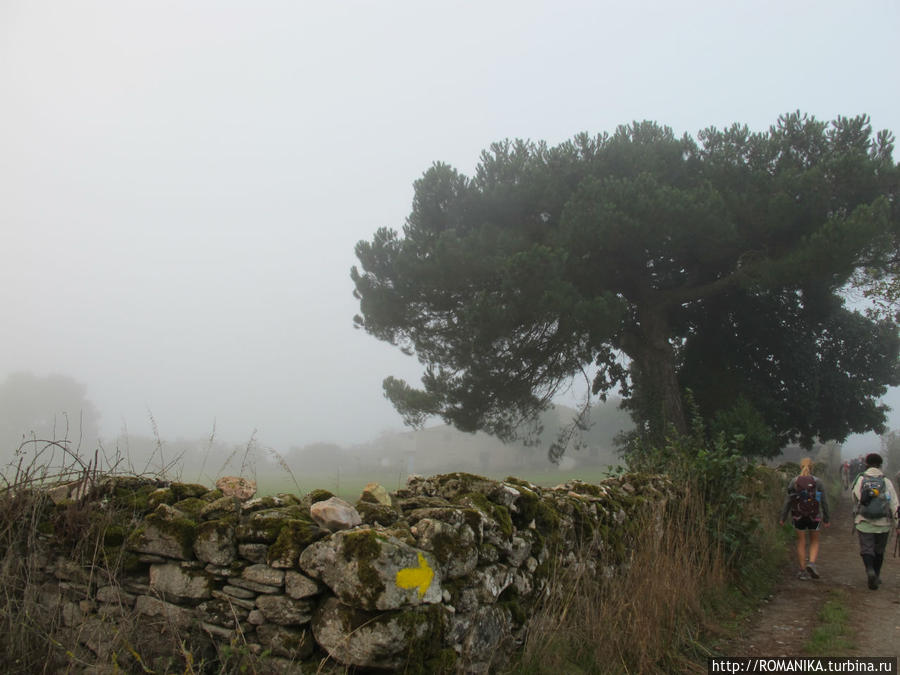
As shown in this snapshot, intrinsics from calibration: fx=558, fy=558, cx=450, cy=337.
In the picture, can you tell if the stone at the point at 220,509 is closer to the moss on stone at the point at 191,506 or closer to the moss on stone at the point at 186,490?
the moss on stone at the point at 191,506

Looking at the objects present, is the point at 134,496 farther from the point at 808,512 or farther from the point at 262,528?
the point at 808,512

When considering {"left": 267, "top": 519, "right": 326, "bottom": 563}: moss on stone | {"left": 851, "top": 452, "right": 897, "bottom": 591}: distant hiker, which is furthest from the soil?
{"left": 267, "top": 519, "right": 326, "bottom": 563}: moss on stone

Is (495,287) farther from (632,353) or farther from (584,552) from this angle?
(584,552)

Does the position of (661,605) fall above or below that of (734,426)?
below

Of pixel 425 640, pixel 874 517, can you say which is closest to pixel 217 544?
pixel 425 640

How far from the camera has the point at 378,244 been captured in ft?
59.0

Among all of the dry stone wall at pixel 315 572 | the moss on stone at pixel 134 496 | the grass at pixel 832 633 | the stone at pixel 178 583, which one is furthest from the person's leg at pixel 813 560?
the moss on stone at pixel 134 496

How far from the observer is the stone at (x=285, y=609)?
8.98 feet

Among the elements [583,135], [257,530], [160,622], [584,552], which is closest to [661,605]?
[584,552]

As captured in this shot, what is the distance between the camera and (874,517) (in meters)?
6.81

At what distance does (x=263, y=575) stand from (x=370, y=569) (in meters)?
0.62

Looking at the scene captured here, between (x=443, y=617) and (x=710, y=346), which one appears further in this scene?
(x=710, y=346)

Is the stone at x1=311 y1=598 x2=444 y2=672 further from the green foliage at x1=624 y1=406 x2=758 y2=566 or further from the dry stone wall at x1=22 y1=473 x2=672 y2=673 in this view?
the green foliage at x1=624 y1=406 x2=758 y2=566

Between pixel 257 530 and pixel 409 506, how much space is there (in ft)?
Result: 3.10
